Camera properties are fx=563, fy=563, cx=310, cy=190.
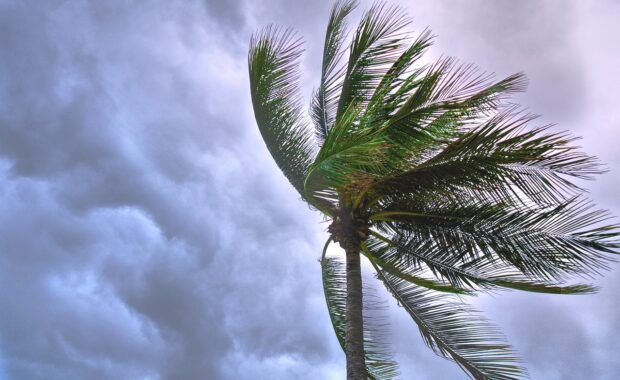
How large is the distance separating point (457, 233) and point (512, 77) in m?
2.50

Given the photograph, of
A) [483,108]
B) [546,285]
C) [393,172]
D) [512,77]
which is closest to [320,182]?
[393,172]

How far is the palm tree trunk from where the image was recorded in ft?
26.0

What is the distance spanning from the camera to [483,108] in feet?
26.7

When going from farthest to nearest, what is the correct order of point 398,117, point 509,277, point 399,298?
1. point 399,298
2. point 509,277
3. point 398,117

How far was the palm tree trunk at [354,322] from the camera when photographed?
26.0 ft

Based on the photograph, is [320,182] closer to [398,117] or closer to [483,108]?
[398,117]

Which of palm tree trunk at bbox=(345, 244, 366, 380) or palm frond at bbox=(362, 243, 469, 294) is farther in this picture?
palm frond at bbox=(362, 243, 469, 294)

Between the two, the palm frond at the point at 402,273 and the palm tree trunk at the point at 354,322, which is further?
the palm frond at the point at 402,273

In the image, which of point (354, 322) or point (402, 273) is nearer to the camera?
point (354, 322)

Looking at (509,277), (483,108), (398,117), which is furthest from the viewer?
(509,277)

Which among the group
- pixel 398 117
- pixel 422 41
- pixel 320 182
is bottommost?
pixel 320 182

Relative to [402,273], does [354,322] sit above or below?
below

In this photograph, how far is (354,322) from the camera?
835 centimetres

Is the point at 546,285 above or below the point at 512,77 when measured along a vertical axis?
below
